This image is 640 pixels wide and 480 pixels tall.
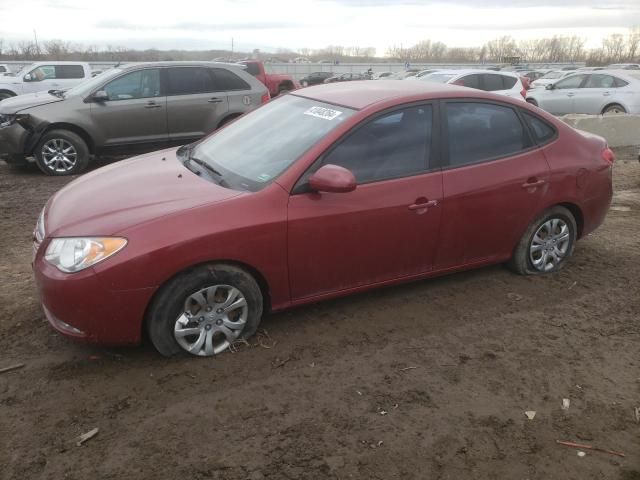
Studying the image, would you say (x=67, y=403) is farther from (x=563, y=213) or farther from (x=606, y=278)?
(x=606, y=278)

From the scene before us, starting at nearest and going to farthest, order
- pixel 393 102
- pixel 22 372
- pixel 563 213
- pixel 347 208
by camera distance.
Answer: pixel 22 372
pixel 347 208
pixel 393 102
pixel 563 213

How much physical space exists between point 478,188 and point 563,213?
1042mm

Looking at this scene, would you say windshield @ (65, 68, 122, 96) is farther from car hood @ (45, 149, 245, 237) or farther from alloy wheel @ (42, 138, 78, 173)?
car hood @ (45, 149, 245, 237)

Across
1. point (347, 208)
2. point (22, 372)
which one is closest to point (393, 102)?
point (347, 208)

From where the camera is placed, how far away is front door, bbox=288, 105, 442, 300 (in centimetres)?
349

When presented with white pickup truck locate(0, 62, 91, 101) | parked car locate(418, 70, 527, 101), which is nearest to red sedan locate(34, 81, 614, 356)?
parked car locate(418, 70, 527, 101)

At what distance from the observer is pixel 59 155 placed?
841cm

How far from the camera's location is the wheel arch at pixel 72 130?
8.23 metres

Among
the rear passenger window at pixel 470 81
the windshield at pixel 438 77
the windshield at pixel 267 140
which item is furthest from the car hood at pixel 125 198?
the windshield at pixel 438 77

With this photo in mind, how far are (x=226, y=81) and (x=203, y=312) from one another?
22.9 ft

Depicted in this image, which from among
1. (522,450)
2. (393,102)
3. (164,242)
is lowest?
(522,450)

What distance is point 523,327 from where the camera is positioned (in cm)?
387

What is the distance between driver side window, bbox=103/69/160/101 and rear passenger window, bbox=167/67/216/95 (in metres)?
0.24

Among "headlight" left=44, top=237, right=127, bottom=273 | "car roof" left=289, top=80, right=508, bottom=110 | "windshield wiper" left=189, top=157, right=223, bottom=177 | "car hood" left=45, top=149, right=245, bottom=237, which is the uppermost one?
"car roof" left=289, top=80, right=508, bottom=110
